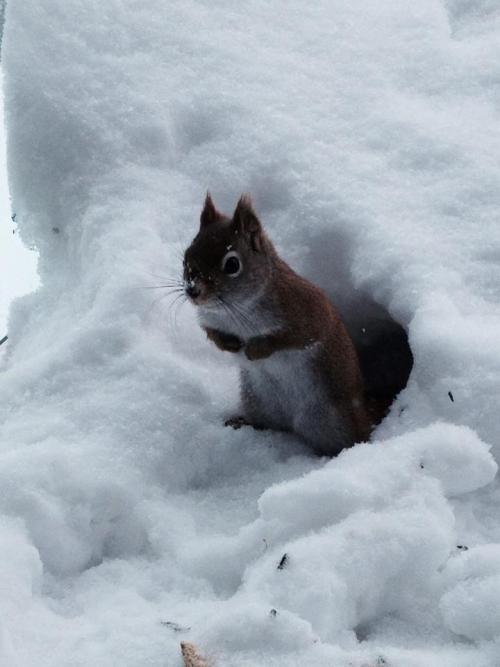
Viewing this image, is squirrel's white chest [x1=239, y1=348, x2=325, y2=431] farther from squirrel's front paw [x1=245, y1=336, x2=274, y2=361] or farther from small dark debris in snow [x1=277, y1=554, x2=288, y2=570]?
small dark debris in snow [x1=277, y1=554, x2=288, y2=570]

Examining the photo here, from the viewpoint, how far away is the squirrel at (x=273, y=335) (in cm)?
216

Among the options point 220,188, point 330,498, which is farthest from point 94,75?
point 330,498

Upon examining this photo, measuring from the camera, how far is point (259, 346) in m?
2.21

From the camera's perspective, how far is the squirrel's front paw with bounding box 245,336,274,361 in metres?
2.21

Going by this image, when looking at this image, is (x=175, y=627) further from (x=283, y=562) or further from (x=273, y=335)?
(x=273, y=335)

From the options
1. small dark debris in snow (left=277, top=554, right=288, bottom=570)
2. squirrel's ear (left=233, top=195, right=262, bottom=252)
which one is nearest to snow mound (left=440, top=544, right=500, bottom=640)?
small dark debris in snow (left=277, top=554, right=288, bottom=570)

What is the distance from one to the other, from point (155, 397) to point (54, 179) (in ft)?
3.28

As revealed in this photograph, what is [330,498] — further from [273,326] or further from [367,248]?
[367,248]

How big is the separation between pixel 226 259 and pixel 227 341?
0.78 ft

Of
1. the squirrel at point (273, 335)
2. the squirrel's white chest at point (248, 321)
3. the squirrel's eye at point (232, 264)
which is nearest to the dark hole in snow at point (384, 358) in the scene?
the squirrel at point (273, 335)

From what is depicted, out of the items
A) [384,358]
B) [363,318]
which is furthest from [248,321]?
[384,358]

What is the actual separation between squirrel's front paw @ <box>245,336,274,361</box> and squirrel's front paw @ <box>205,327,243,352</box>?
29 mm

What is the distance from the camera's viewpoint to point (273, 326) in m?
2.22

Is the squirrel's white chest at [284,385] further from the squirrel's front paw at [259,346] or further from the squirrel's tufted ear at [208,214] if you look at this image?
the squirrel's tufted ear at [208,214]
